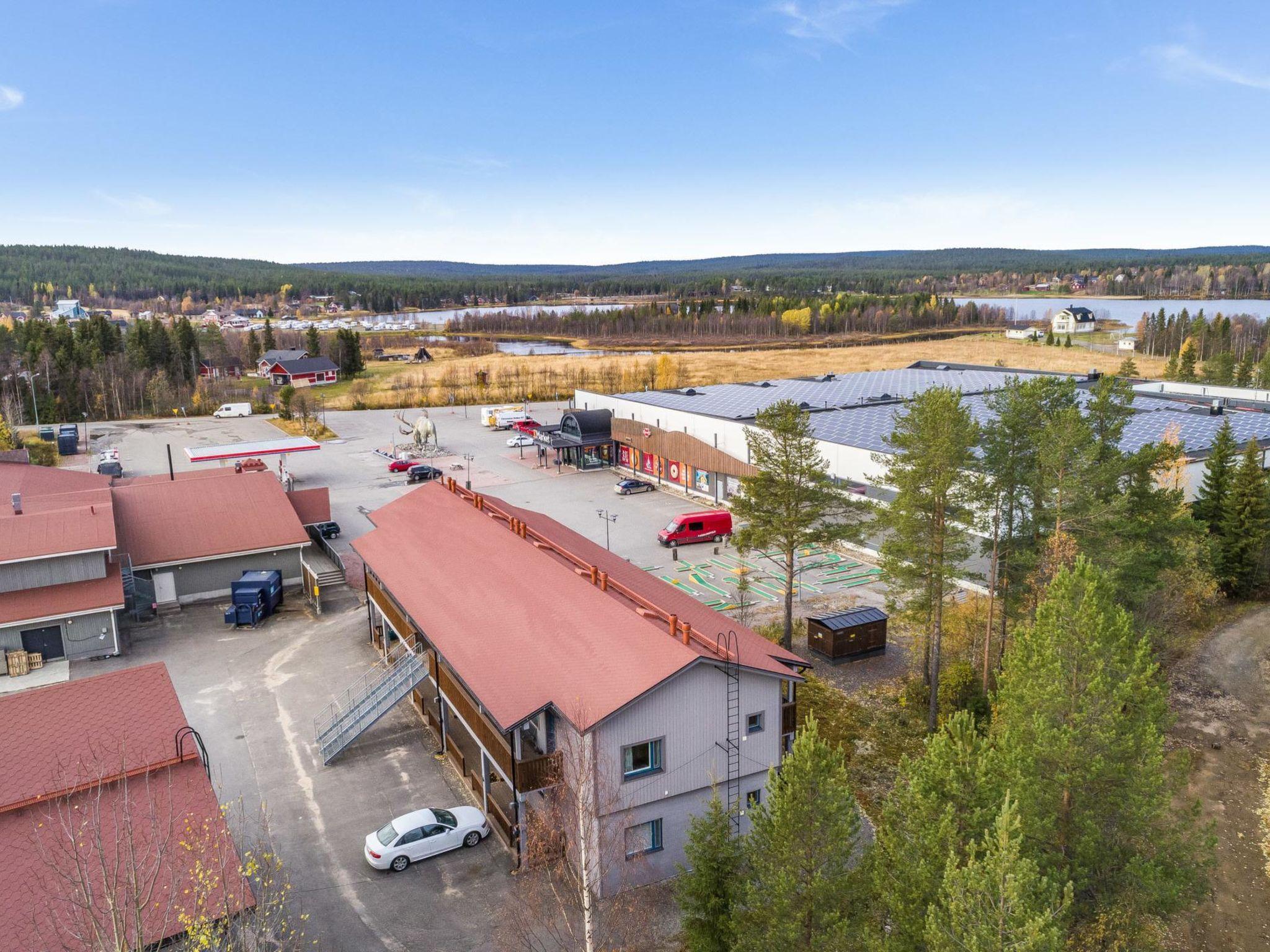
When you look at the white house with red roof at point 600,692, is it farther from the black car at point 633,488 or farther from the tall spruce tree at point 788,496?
the black car at point 633,488

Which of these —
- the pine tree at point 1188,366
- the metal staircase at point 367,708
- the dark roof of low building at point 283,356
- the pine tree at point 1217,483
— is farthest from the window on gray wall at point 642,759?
the dark roof of low building at point 283,356

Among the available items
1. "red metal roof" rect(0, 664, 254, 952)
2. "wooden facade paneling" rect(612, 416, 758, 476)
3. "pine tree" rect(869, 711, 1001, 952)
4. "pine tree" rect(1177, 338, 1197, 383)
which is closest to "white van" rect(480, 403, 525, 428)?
"wooden facade paneling" rect(612, 416, 758, 476)

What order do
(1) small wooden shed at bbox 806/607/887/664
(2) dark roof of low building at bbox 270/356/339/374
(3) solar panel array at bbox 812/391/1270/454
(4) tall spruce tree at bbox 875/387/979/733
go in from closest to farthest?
(4) tall spruce tree at bbox 875/387/979/733 → (1) small wooden shed at bbox 806/607/887/664 → (3) solar panel array at bbox 812/391/1270/454 → (2) dark roof of low building at bbox 270/356/339/374

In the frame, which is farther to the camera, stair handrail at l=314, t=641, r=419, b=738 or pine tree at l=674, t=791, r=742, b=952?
stair handrail at l=314, t=641, r=419, b=738

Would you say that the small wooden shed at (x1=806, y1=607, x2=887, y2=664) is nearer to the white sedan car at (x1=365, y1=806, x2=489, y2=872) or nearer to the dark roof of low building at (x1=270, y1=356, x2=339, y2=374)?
the white sedan car at (x1=365, y1=806, x2=489, y2=872)

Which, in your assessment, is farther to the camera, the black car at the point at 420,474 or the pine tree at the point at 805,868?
the black car at the point at 420,474

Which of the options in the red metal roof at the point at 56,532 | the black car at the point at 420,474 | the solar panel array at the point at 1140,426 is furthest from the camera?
the black car at the point at 420,474

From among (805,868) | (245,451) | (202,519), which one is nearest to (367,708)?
(805,868)
